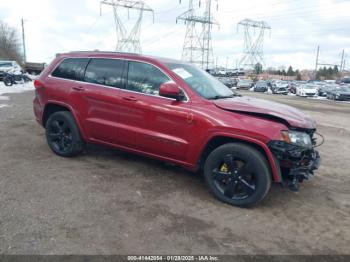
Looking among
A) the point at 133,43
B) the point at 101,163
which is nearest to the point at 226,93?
the point at 101,163

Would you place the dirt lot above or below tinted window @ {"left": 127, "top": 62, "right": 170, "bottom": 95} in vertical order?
below

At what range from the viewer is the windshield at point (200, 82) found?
4497 mm

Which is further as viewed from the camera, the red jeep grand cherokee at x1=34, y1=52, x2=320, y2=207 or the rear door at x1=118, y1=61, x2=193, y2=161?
the rear door at x1=118, y1=61, x2=193, y2=161

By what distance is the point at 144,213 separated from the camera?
12.2ft

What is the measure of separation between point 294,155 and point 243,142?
59 cm

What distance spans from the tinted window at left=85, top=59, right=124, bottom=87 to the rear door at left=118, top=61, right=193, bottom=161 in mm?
191

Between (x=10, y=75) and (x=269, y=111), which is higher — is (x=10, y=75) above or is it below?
below

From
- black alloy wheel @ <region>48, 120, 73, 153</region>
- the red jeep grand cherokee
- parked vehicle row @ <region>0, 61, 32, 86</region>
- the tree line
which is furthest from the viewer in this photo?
the tree line

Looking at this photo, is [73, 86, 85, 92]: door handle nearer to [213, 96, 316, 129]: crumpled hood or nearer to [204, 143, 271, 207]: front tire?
[213, 96, 316, 129]: crumpled hood

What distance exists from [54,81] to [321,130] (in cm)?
798

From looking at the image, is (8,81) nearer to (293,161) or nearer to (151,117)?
(151,117)

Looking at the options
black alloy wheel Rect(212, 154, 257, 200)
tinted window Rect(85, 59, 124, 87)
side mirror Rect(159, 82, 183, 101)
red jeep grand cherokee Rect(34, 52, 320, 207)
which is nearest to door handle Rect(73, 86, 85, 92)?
red jeep grand cherokee Rect(34, 52, 320, 207)

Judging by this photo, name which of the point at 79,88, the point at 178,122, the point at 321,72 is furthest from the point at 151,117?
the point at 321,72

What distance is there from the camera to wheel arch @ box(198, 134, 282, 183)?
380cm
